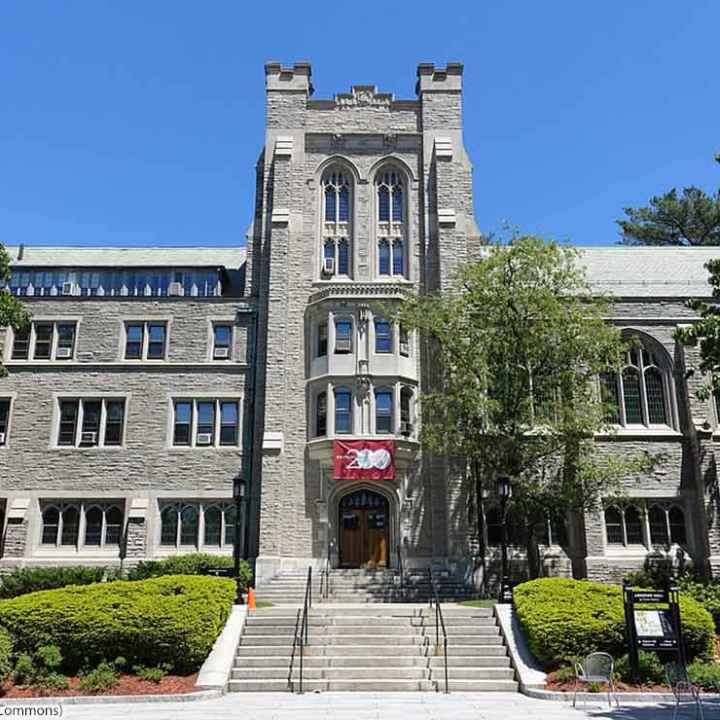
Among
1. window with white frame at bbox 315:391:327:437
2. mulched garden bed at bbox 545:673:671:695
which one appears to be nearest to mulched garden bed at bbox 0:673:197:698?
mulched garden bed at bbox 545:673:671:695

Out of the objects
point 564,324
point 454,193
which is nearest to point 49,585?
point 564,324

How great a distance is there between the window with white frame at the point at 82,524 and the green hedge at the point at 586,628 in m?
15.9

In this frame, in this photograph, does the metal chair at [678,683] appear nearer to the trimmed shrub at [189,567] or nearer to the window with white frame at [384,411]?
the trimmed shrub at [189,567]

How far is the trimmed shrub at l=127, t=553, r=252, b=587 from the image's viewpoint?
24578 millimetres

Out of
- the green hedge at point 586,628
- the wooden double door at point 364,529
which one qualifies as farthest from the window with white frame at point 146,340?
the green hedge at point 586,628

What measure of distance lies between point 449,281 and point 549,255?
5.73m

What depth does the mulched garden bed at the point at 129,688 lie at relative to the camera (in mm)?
14281

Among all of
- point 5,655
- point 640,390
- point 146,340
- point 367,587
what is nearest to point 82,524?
point 146,340

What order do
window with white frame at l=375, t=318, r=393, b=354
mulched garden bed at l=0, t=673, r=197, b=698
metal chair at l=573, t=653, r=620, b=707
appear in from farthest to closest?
window with white frame at l=375, t=318, r=393, b=354, mulched garden bed at l=0, t=673, r=197, b=698, metal chair at l=573, t=653, r=620, b=707

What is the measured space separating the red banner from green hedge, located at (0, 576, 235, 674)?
36.1 ft

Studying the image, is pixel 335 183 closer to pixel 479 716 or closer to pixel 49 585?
pixel 49 585

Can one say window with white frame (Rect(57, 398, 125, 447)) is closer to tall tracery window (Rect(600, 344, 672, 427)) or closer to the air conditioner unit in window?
the air conditioner unit in window

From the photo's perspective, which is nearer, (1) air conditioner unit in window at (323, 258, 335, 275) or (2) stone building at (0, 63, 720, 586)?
(2) stone building at (0, 63, 720, 586)

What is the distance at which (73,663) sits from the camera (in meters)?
15.4
